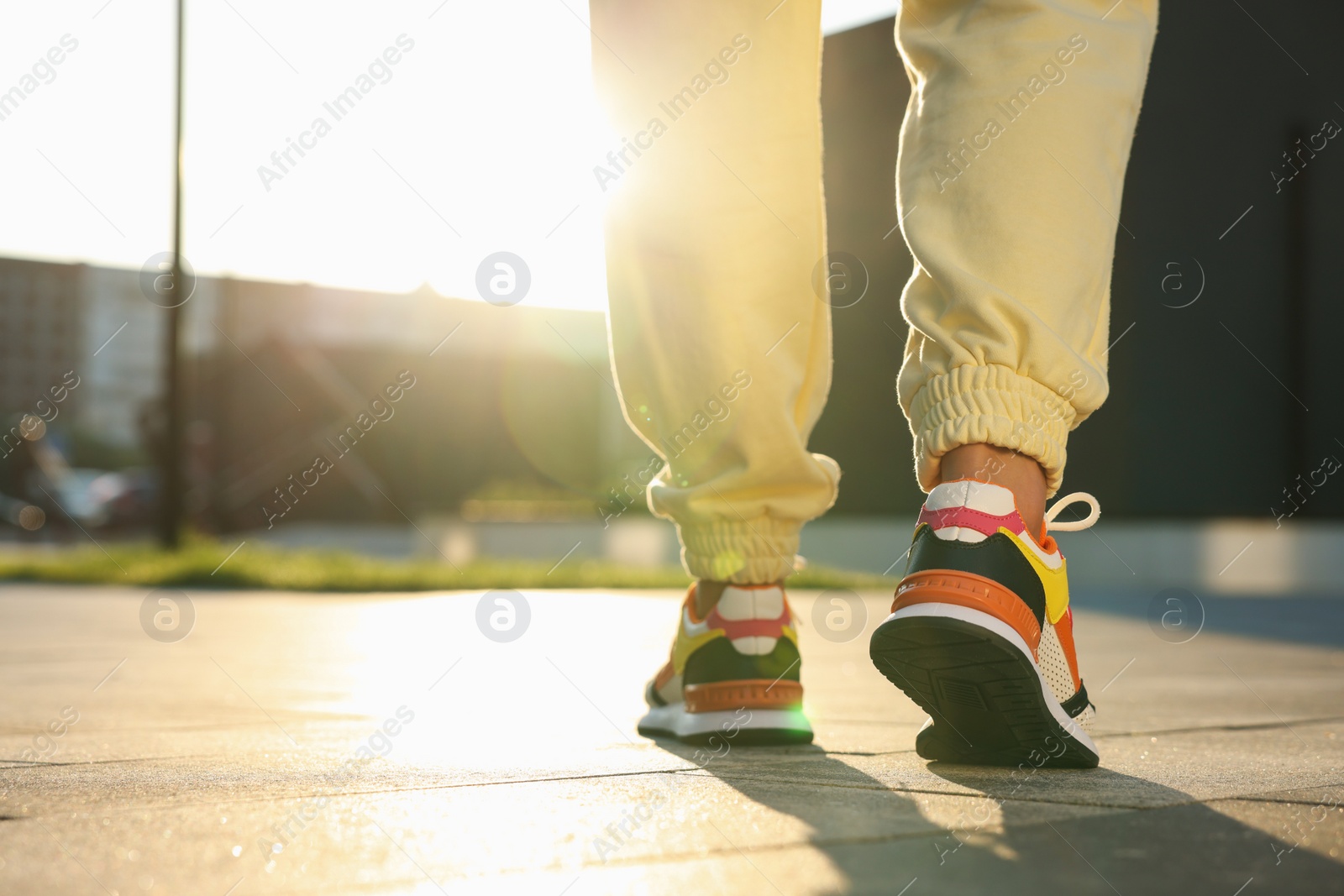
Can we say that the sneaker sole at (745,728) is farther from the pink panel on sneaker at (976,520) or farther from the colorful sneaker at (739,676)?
the pink panel on sneaker at (976,520)

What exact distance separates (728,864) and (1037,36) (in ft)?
3.40

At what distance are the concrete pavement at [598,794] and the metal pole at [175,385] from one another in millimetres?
9096

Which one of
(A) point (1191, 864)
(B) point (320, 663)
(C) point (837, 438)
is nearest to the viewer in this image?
(A) point (1191, 864)

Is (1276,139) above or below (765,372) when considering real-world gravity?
above

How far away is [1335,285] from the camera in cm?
1079

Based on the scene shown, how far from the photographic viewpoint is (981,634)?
1321mm

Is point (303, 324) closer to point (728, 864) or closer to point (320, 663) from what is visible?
point (320, 663)

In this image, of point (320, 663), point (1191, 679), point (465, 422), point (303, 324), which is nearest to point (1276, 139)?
point (1191, 679)

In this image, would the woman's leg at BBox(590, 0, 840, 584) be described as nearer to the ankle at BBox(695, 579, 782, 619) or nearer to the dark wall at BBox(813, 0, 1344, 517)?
the ankle at BBox(695, 579, 782, 619)

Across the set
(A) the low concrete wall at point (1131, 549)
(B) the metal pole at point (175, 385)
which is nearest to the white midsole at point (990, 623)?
(A) the low concrete wall at point (1131, 549)

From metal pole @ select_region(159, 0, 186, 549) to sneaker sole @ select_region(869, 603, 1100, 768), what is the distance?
36.5 feet

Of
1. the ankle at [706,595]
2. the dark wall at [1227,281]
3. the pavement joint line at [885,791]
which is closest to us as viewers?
the pavement joint line at [885,791]

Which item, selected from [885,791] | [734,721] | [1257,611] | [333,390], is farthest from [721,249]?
[333,390]

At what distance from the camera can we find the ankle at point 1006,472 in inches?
56.6
